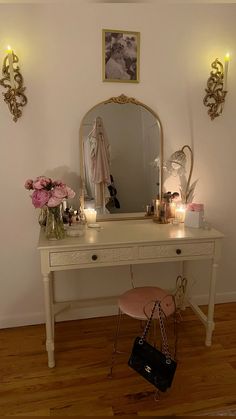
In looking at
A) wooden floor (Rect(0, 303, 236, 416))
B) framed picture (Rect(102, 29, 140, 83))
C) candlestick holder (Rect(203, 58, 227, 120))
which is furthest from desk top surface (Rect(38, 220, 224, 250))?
framed picture (Rect(102, 29, 140, 83))

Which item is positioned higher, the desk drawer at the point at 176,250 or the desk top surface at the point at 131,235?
the desk top surface at the point at 131,235

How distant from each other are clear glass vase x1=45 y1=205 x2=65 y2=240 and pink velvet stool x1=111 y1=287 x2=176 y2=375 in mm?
554

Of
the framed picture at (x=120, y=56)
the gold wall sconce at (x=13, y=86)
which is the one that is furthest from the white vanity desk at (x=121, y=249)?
the framed picture at (x=120, y=56)

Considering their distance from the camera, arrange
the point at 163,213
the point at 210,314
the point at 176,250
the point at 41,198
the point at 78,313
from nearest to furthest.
→ the point at 41,198 < the point at 176,250 < the point at 210,314 < the point at 163,213 < the point at 78,313

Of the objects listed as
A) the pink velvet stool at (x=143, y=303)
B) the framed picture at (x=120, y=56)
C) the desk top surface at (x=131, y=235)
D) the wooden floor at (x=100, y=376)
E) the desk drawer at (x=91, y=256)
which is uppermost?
the framed picture at (x=120, y=56)

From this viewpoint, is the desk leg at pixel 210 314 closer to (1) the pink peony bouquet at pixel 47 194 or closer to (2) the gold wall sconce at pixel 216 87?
(1) the pink peony bouquet at pixel 47 194

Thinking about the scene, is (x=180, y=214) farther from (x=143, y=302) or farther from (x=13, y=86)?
(x=13, y=86)

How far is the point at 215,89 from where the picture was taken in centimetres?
217

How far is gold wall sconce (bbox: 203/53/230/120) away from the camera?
2150 mm

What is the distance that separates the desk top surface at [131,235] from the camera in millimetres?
1710

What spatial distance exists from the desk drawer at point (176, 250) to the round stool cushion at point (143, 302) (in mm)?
234

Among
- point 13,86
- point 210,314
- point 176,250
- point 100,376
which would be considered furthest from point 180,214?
point 13,86

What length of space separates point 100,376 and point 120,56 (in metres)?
2.10

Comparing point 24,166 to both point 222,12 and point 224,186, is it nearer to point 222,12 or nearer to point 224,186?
point 224,186
